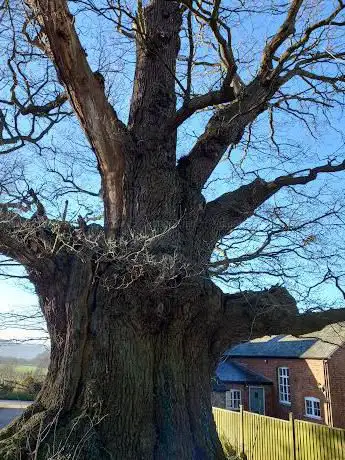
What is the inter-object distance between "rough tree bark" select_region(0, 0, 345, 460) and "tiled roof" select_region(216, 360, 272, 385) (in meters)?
19.2

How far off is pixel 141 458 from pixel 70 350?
1.63 m

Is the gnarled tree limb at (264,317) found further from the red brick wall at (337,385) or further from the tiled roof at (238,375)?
the tiled roof at (238,375)

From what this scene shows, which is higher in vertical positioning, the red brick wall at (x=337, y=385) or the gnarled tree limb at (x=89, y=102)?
the gnarled tree limb at (x=89, y=102)

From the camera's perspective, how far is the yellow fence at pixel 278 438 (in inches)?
426

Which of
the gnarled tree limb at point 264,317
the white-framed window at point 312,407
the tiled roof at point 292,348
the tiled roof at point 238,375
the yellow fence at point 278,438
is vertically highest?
the tiled roof at point 292,348

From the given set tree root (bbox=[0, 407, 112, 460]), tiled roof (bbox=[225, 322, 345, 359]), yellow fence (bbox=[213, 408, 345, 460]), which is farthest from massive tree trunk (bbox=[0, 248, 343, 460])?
tiled roof (bbox=[225, 322, 345, 359])

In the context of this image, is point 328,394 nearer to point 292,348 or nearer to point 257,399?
point 292,348

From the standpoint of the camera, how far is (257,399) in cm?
2594

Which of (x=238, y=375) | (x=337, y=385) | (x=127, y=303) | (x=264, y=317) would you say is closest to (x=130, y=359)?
(x=127, y=303)

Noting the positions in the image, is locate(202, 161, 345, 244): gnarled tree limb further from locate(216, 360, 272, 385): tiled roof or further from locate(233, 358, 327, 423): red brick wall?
locate(216, 360, 272, 385): tiled roof

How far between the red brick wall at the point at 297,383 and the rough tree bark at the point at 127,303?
1699 centimetres

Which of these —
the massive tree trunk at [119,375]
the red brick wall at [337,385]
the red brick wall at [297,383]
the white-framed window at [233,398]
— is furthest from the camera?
the white-framed window at [233,398]

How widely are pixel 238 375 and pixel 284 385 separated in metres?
2.79

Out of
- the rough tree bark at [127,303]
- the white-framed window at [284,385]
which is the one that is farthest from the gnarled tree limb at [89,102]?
the white-framed window at [284,385]
